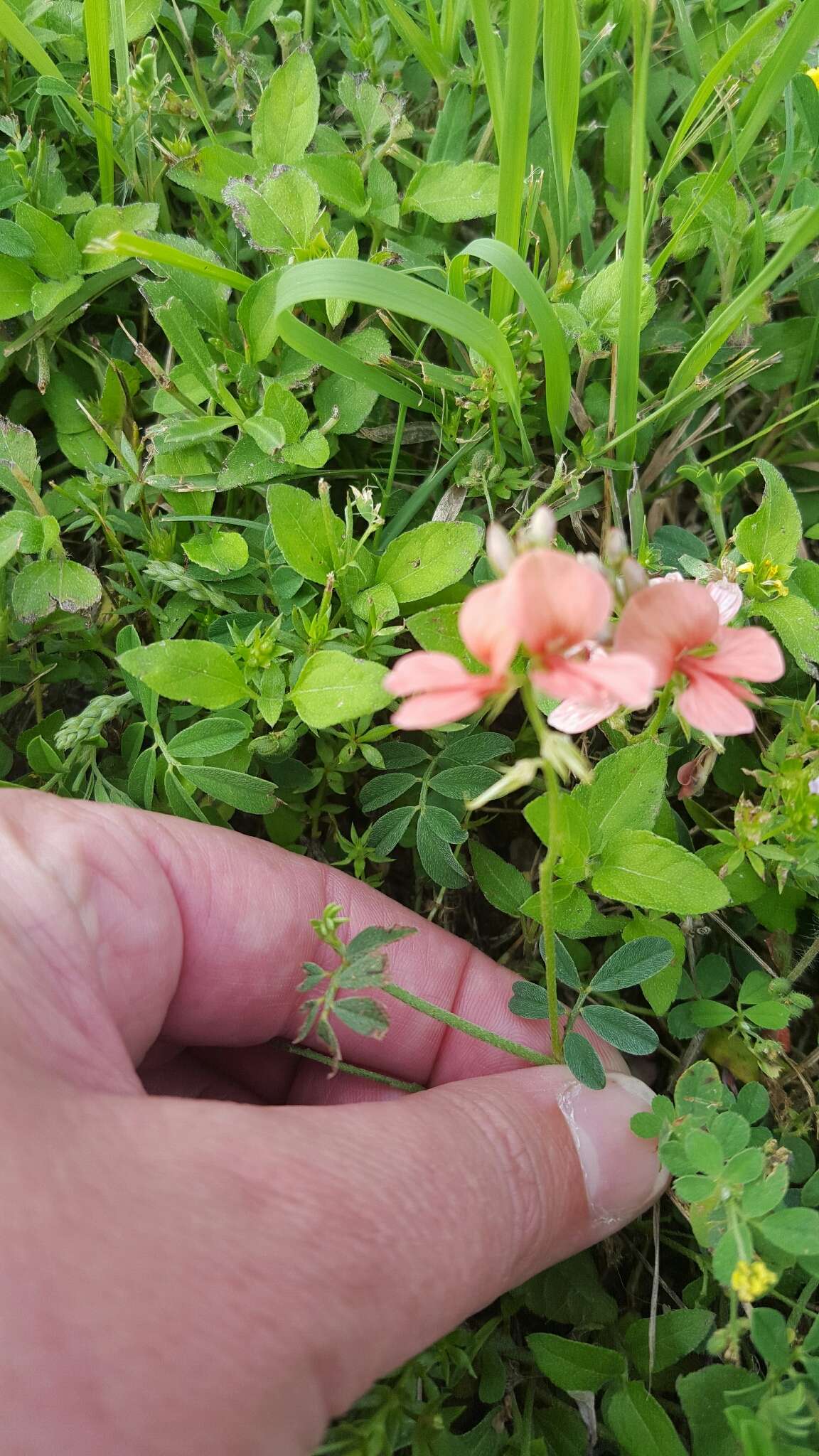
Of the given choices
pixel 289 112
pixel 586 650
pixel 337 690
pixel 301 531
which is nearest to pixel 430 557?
pixel 301 531

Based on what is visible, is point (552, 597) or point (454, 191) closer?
point (552, 597)

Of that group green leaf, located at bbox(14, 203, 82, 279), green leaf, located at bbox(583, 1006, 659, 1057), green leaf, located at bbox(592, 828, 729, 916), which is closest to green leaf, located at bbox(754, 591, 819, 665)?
green leaf, located at bbox(592, 828, 729, 916)

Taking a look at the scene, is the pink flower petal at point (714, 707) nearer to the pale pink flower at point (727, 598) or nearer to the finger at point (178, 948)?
the pale pink flower at point (727, 598)

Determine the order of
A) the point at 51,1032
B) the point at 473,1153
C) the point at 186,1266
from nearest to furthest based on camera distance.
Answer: the point at 186,1266 < the point at 51,1032 < the point at 473,1153

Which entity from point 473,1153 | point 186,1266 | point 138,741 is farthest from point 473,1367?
point 138,741

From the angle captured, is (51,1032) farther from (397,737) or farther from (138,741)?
(397,737)

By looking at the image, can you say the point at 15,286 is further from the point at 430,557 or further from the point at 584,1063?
the point at 584,1063

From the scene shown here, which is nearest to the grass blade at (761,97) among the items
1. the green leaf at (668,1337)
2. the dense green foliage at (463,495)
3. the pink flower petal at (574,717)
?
the dense green foliage at (463,495)
